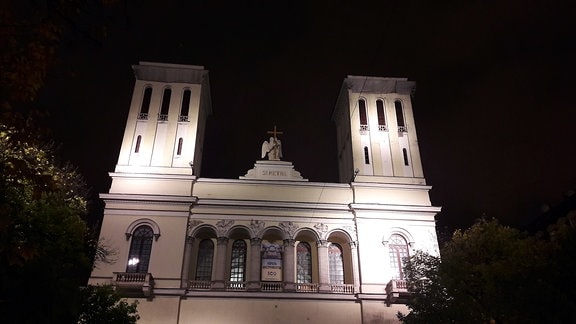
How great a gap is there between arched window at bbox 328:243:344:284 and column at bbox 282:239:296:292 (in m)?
2.76

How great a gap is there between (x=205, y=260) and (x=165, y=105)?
1204 centimetres

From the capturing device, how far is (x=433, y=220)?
95.5ft

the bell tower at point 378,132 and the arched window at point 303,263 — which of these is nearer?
the arched window at point 303,263

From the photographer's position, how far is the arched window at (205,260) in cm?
2775

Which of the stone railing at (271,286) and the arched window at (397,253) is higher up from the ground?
the arched window at (397,253)

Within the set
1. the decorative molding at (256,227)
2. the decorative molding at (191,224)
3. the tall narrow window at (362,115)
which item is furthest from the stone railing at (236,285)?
the tall narrow window at (362,115)

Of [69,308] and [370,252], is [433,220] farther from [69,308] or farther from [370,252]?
[69,308]

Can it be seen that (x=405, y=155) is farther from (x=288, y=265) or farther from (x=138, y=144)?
(x=138, y=144)

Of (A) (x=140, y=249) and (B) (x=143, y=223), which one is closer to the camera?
(A) (x=140, y=249)

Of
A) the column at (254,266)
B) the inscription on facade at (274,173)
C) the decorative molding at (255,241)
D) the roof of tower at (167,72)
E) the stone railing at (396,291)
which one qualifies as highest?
the roof of tower at (167,72)

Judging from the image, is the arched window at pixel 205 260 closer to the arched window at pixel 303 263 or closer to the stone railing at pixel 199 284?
the stone railing at pixel 199 284

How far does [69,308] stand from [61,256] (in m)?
2.35

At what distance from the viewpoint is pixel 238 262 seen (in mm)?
28500

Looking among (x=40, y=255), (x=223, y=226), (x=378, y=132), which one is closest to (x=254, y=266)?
(x=223, y=226)
